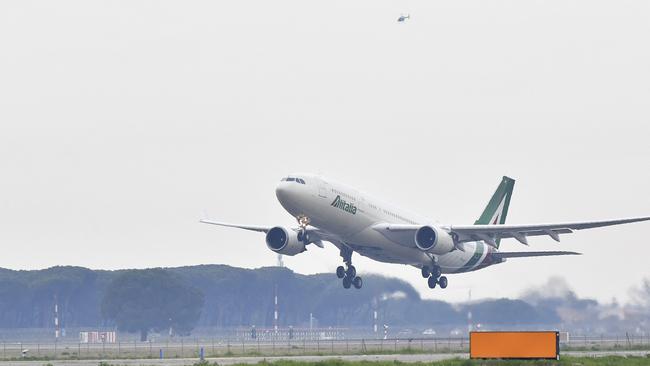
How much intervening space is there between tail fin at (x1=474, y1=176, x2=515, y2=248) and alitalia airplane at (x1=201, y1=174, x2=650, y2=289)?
688 cm

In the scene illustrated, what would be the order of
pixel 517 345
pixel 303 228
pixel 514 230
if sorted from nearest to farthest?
1. pixel 517 345
2. pixel 303 228
3. pixel 514 230

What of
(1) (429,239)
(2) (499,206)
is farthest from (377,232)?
(2) (499,206)

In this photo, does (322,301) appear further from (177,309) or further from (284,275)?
(177,309)

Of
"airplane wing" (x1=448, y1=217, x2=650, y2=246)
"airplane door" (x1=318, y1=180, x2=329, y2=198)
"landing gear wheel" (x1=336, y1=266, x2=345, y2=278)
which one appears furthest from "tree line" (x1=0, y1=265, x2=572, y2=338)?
"airplane door" (x1=318, y1=180, x2=329, y2=198)

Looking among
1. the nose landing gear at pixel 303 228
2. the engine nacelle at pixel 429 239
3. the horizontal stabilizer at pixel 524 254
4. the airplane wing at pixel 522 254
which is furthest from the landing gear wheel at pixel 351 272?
the horizontal stabilizer at pixel 524 254

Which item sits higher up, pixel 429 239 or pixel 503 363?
pixel 429 239

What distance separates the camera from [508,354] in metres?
58.0

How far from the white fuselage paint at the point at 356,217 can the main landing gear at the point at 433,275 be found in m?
0.62

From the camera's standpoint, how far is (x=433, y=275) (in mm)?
91312

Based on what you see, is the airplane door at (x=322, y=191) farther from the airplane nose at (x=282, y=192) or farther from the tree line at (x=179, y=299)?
the tree line at (x=179, y=299)

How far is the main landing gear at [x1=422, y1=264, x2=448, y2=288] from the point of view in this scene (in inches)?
3583

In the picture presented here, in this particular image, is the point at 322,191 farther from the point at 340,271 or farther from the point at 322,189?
the point at 340,271

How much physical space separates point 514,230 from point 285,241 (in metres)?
16.6

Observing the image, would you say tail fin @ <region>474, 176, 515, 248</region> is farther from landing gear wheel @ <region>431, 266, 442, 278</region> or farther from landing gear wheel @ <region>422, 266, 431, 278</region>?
landing gear wheel @ <region>431, 266, 442, 278</region>
